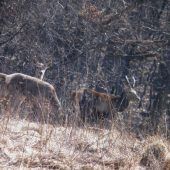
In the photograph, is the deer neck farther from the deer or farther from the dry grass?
the dry grass

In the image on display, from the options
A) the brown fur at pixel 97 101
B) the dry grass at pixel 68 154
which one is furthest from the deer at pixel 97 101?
the dry grass at pixel 68 154

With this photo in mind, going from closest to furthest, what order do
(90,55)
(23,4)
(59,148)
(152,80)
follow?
1. (59,148)
2. (23,4)
3. (90,55)
4. (152,80)

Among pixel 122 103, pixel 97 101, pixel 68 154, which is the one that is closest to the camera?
pixel 68 154

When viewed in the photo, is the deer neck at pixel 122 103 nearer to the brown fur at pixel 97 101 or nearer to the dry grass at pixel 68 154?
the brown fur at pixel 97 101

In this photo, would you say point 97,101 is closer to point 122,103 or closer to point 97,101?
point 97,101

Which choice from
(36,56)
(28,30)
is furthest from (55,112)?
(28,30)

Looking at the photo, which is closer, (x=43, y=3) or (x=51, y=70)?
(x=43, y=3)

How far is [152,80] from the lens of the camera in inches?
579

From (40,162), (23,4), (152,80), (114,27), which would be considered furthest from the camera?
(152,80)

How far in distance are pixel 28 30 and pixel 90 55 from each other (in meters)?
3.28

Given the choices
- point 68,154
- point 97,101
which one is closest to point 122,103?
point 97,101

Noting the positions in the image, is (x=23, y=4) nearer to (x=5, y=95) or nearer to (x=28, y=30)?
(x=28, y=30)

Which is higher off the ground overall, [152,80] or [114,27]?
[114,27]

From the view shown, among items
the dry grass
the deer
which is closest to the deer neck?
the deer
